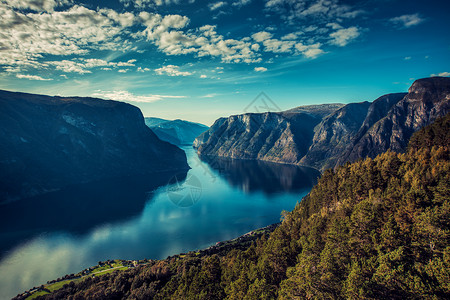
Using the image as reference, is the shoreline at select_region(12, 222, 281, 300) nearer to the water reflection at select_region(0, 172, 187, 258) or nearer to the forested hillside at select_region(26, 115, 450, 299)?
the forested hillside at select_region(26, 115, 450, 299)

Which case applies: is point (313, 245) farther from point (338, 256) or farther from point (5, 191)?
point (5, 191)

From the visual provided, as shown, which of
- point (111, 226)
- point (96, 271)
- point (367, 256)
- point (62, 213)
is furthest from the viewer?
point (62, 213)

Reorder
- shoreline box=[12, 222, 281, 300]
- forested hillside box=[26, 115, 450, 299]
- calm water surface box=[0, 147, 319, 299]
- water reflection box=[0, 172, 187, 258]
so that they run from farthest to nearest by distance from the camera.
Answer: water reflection box=[0, 172, 187, 258] < calm water surface box=[0, 147, 319, 299] < shoreline box=[12, 222, 281, 300] < forested hillside box=[26, 115, 450, 299]

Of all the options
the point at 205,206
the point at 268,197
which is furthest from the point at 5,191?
the point at 268,197

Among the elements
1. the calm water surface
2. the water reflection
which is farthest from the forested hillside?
the water reflection

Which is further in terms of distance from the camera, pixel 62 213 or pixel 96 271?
pixel 62 213

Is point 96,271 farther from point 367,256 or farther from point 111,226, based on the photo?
point 367,256

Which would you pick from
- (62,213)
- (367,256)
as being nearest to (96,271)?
(367,256)
